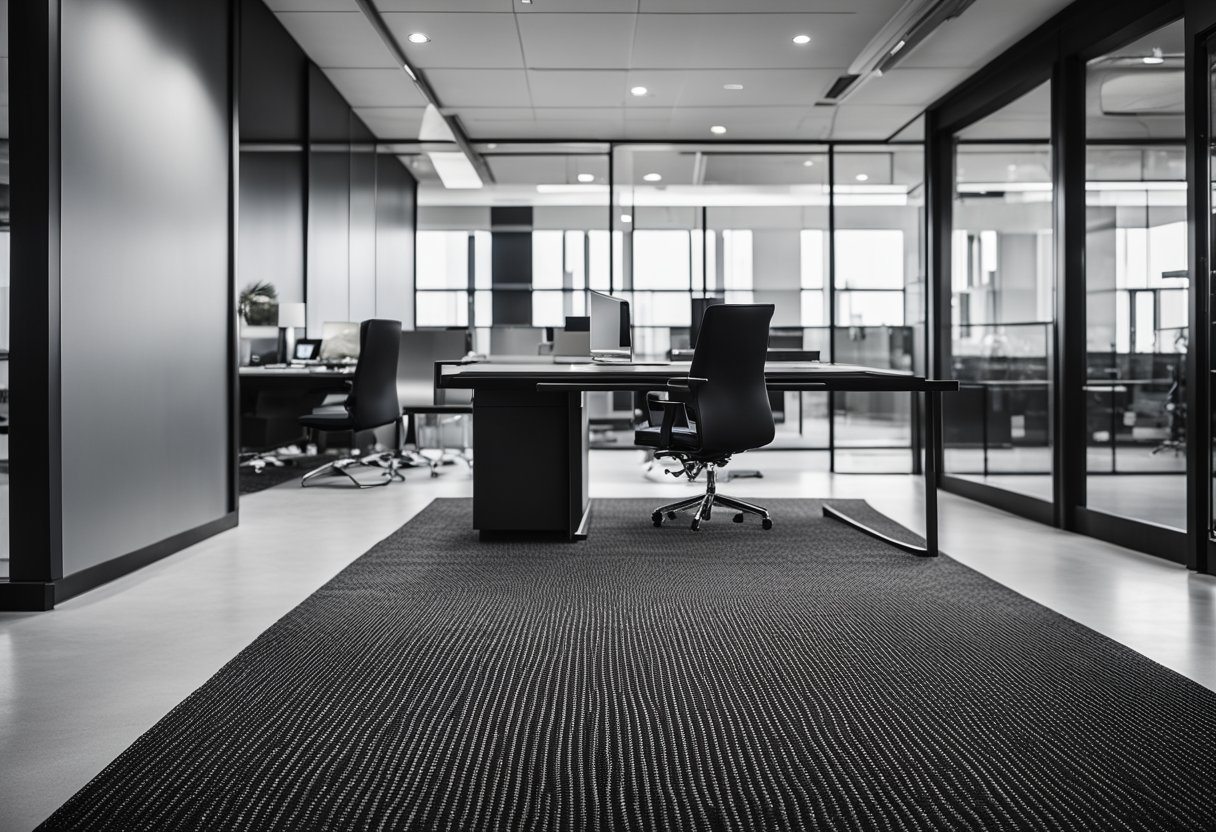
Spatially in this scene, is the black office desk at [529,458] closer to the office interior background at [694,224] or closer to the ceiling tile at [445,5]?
the office interior background at [694,224]

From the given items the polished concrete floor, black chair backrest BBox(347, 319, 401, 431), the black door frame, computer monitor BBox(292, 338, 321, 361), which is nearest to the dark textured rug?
the polished concrete floor

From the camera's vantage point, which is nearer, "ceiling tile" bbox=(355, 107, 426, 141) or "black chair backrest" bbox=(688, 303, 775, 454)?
"black chair backrest" bbox=(688, 303, 775, 454)

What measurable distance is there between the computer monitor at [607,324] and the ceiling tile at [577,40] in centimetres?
188

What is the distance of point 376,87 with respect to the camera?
8.55 m

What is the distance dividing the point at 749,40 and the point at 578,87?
172 cm

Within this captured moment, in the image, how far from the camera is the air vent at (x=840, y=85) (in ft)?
26.8

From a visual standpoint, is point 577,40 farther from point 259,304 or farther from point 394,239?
point 394,239

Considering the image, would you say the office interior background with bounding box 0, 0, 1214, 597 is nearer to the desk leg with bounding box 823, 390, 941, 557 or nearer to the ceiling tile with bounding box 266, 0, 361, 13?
the ceiling tile with bounding box 266, 0, 361, 13

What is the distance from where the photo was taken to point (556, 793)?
212 cm

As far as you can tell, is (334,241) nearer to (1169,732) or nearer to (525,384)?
Answer: (525,384)

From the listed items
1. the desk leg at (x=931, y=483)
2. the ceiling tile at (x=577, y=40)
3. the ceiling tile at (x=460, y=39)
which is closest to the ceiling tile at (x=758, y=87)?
the ceiling tile at (x=577, y=40)

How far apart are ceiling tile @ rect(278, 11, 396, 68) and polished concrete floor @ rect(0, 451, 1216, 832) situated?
10.7ft

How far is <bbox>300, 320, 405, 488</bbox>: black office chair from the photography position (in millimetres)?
7281

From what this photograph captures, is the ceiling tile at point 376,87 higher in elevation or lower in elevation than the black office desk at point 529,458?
higher
